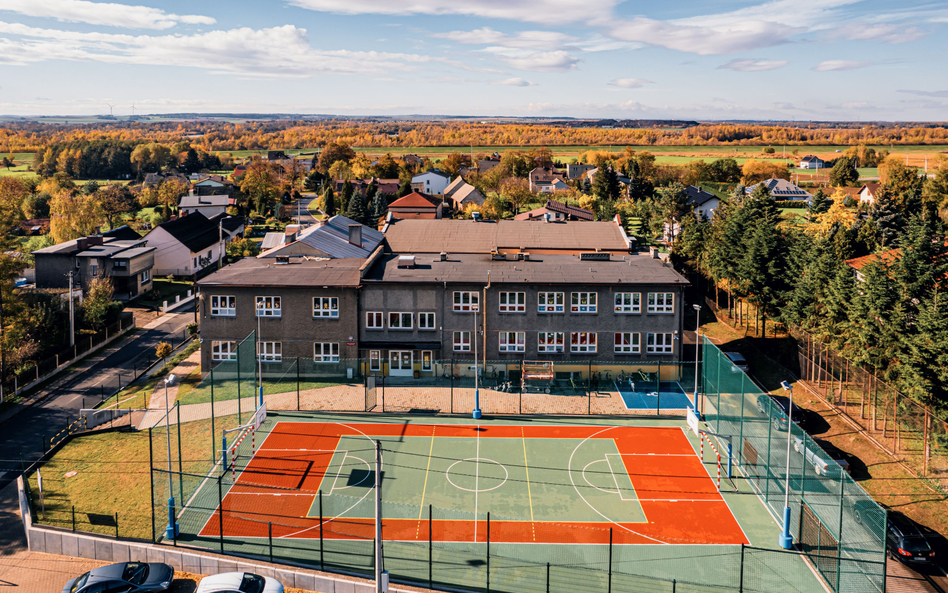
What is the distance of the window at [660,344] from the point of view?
152 feet

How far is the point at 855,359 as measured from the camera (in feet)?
120

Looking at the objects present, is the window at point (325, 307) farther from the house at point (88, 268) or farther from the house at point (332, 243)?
the house at point (88, 268)

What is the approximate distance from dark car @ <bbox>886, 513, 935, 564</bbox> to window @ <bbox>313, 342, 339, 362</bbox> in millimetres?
32916

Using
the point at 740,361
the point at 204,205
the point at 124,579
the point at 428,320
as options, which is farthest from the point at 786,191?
the point at 124,579

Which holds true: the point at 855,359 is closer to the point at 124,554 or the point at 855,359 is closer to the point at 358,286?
the point at 358,286

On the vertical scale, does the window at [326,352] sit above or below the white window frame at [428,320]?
below

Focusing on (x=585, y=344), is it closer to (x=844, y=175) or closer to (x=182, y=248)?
(x=182, y=248)

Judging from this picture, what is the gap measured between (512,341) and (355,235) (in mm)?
23237

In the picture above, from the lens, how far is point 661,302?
1804 inches

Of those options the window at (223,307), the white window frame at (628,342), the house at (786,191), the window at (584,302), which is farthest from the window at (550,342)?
the house at (786,191)

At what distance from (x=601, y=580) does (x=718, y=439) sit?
15.6 metres

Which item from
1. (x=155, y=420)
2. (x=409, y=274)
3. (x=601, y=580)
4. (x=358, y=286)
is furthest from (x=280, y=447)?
(x=601, y=580)

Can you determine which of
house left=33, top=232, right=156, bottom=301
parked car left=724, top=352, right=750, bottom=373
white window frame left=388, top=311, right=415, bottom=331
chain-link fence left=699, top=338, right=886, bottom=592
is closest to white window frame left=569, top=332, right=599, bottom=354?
chain-link fence left=699, top=338, right=886, bottom=592

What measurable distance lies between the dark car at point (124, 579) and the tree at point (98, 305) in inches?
1522
